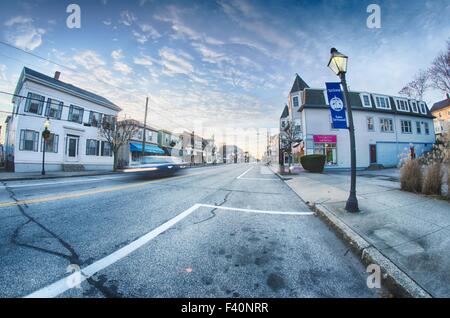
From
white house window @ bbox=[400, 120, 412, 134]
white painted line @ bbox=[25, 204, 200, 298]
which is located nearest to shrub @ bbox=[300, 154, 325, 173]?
white house window @ bbox=[400, 120, 412, 134]

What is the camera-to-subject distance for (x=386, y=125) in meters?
21.5

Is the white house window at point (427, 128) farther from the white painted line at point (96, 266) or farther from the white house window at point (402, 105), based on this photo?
the white painted line at point (96, 266)

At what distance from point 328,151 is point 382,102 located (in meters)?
10.2

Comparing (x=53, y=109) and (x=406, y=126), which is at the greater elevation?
(x=53, y=109)

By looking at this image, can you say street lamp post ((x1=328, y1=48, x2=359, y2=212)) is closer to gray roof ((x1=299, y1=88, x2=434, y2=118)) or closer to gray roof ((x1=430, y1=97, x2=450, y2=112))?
gray roof ((x1=299, y1=88, x2=434, y2=118))

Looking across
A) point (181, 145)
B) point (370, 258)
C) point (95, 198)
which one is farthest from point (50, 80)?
point (181, 145)

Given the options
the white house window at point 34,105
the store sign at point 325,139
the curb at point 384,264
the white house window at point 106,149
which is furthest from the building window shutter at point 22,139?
the store sign at point 325,139

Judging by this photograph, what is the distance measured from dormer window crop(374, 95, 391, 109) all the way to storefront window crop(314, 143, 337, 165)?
829 centimetres

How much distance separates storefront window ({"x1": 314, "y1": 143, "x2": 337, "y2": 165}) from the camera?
19891 mm

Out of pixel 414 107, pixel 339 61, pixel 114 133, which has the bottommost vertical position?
pixel 339 61

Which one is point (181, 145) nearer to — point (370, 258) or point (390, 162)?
point (390, 162)

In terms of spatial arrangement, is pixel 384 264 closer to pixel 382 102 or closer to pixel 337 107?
pixel 337 107

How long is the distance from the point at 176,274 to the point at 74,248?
1.76 meters

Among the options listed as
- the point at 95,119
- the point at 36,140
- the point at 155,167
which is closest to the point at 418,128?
the point at 155,167
